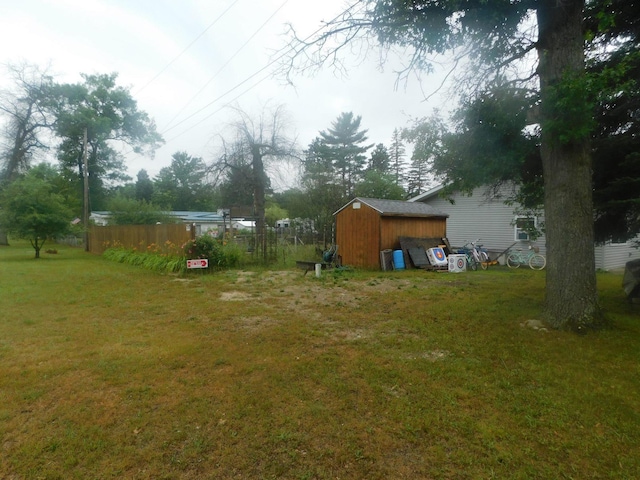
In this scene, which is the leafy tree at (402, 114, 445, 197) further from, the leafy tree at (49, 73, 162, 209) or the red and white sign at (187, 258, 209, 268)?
the leafy tree at (49, 73, 162, 209)

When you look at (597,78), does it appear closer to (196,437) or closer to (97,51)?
(196,437)


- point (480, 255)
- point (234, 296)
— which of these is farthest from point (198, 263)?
point (480, 255)

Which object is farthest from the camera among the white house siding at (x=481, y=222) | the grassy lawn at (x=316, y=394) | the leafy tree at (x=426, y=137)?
the white house siding at (x=481, y=222)

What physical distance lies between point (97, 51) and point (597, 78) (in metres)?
12.3

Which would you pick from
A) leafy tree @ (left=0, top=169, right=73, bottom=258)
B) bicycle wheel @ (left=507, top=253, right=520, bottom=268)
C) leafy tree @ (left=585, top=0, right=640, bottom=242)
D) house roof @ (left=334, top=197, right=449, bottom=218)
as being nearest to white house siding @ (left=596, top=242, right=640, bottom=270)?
bicycle wheel @ (left=507, top=253, right=520, bottom=268)

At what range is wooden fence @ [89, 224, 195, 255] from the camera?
10979 mm

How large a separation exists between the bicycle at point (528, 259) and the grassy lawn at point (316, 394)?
22.9 ft

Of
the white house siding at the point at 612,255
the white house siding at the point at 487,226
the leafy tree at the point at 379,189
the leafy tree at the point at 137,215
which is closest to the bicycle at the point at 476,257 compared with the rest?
the white house siding at the point at 487,226

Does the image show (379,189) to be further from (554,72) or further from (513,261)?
(554,72)

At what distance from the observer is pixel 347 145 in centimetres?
3488

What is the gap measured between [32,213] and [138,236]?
551 centimetres

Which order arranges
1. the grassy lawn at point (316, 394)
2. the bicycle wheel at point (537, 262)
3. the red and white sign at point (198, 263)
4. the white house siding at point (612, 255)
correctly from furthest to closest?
the bicycle wheel at point (537, 262) → the white house siding at point (612, 255) → the red and white sign at point (198, 263) → the grassy lawn at point (316, 394)

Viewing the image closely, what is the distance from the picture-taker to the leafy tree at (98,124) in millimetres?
25206

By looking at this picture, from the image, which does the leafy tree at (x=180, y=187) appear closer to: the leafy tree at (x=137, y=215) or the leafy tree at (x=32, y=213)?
the leafy tree at (x=137, y=215)
